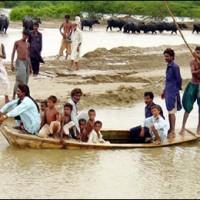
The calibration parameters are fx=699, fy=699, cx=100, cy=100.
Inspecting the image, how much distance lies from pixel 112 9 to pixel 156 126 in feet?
162

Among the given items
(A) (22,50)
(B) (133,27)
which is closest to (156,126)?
(A) (22,50)

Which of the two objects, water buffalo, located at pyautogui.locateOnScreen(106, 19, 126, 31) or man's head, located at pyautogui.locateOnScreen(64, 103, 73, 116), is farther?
water buffalo, located at pyautogui.locateOnScreen(106, 19, 126, 31)

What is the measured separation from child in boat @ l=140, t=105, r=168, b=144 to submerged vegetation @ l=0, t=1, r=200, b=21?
39.6m

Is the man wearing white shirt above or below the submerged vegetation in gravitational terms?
below

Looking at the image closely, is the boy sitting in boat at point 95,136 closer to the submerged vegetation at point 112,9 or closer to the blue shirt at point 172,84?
the blue shirt at point 172,84

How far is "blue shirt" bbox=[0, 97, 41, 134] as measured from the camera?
9.17 m

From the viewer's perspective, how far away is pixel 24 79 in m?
11.9

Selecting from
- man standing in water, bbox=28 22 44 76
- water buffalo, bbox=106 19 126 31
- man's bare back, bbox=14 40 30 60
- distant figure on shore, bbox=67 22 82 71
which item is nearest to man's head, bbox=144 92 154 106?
man's bare back, bbox=14 40 30 60

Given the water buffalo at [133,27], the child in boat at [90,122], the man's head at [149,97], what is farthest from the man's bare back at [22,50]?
the water buffalo at [133,27]

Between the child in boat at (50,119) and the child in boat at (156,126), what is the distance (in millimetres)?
1224

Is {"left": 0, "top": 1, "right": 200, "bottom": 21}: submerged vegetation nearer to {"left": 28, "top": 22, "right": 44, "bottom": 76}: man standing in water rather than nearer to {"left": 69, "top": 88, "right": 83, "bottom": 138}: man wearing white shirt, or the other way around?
{"left": 28, "top": 22, "right": 44, "bottom": 76}: man standing in water

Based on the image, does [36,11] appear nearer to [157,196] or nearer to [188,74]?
[188,74]

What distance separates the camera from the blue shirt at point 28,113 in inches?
361

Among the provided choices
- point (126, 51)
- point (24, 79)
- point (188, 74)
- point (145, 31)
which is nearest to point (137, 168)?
point (24, 79)
